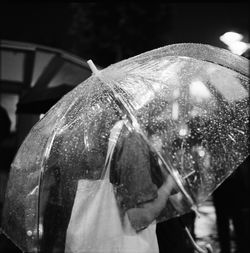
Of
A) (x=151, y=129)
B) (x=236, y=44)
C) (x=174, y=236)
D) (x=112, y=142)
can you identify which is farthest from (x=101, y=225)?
(x=236, y=44)

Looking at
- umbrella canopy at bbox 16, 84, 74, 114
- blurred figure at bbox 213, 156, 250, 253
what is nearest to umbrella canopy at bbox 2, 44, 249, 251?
umbrella canopy at bbox 16, 84, 74, 114

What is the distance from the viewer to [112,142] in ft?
7.76

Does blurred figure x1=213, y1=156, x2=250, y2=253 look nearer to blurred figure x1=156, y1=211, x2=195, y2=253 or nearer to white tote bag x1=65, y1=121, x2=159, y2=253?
blurred figure x1=156, y1=211, x2=195, y2=253

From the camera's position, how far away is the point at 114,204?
228 centimetres

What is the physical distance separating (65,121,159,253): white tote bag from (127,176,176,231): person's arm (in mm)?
66

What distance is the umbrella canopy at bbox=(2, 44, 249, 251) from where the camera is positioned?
2279mm

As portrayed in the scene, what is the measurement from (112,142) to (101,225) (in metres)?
0.50

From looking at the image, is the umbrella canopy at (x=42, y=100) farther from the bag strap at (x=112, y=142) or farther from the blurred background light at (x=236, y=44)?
the bag strap at (x=112, y=142)

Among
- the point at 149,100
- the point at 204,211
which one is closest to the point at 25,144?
the point at 149,100

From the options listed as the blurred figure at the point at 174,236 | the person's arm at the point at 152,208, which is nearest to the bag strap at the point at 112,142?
the person's arm at the point at 152,208

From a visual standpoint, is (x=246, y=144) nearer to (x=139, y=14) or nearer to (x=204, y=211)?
(x=204, y=211)

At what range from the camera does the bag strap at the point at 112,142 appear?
233cm

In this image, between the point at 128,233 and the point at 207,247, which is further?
the point at 207,247

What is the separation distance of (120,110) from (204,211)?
574 cm
